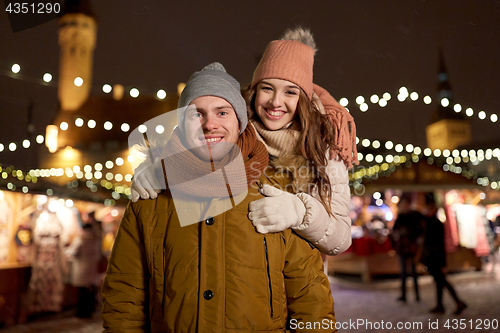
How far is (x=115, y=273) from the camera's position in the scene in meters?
1.34

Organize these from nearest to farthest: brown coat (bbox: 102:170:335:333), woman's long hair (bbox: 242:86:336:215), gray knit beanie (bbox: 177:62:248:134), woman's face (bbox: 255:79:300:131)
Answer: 1. brown coat (bbox: 102:170:335:333)
2. gray knit beanie (bbox: 177:62:248:134)
3. woman's long hair (bbox: 242:86:336:215)
4. woman's face (bbox: 255:79:300:131)

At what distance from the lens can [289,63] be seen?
5.49ft

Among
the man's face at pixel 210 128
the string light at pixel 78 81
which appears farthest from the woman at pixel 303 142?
the string light at pixel 78 81

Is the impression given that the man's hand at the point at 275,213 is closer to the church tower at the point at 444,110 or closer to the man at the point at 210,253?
the man at the point at 210,253

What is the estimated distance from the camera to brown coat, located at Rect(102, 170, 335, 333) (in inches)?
46.6

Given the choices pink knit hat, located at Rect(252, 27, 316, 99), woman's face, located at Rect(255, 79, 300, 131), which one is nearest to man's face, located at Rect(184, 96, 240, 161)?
woman's face, located at Rect(255, 79, 300, 131)

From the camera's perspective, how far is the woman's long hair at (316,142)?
1517mm

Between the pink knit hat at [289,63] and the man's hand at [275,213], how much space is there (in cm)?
65

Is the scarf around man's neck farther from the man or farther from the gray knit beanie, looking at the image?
the gray knit beanie

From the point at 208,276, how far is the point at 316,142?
2.47 ft

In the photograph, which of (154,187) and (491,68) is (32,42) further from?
(491,68)

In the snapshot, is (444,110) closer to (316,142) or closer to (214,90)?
(316,142)

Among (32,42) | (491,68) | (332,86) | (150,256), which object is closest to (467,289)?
(491,68)

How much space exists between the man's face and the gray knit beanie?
0.02 m
